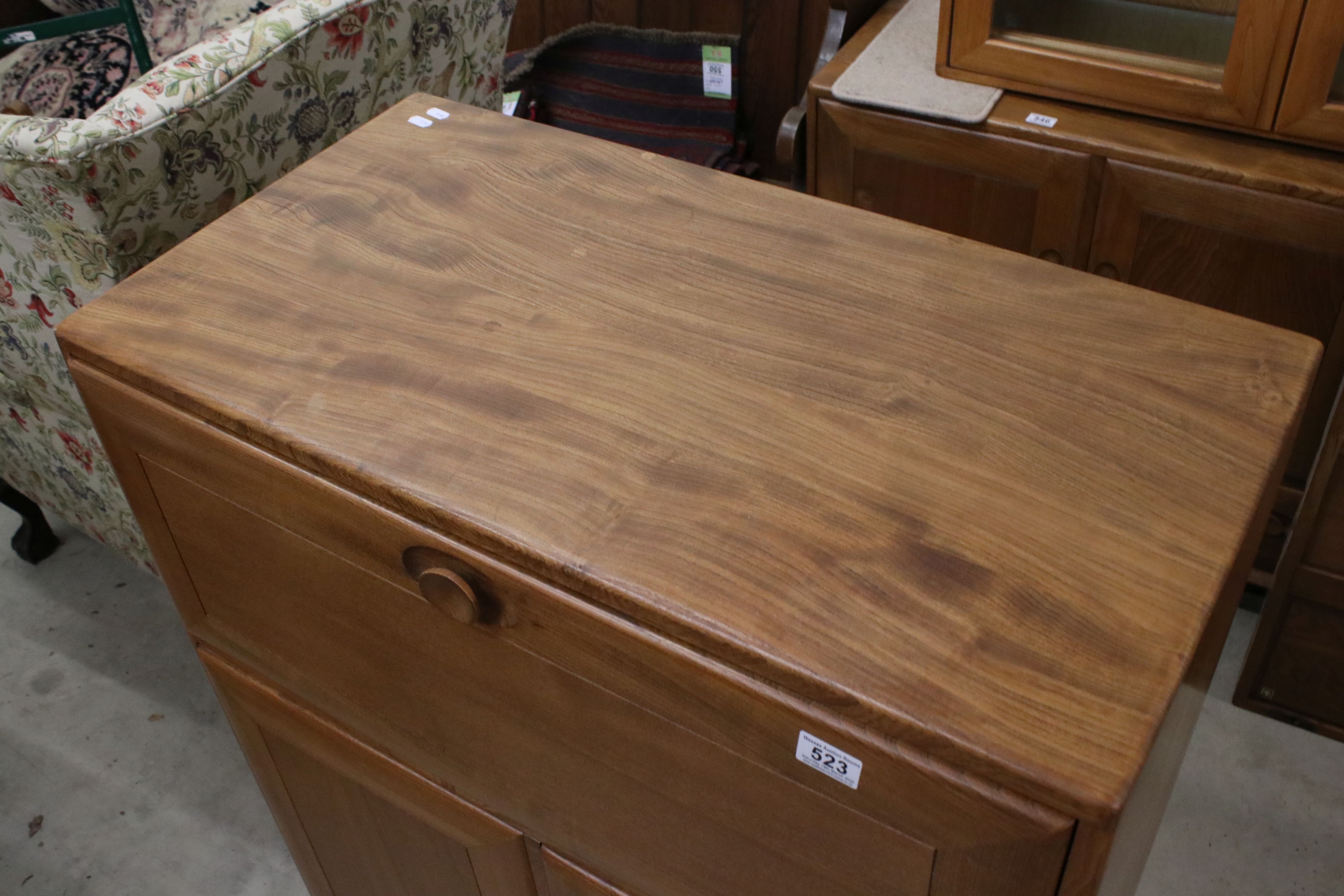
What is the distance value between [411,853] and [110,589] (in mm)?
1012

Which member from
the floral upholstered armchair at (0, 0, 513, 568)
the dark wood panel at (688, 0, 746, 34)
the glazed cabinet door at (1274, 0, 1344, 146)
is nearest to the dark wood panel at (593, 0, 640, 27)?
the dark wood panel at (688, 0, 746, 34)

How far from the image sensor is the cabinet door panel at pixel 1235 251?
1.20m

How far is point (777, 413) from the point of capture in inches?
27.5

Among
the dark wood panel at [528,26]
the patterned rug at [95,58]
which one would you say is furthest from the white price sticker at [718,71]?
the patterned rug at [95,58]

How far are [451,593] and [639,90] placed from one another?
71.8 inches

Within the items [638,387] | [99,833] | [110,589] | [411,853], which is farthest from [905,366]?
[110,589]

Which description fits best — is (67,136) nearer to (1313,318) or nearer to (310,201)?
(310,201)

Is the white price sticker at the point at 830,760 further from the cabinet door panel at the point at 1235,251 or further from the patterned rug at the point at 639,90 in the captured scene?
the patterned rug at the point at 639,90

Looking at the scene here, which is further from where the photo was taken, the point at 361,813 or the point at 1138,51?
the point at 1138,51

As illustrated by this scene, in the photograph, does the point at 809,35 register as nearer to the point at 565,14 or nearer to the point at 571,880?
the point at 565,14

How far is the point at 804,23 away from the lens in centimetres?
217

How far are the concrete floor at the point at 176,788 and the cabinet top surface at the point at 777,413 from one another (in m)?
0.89

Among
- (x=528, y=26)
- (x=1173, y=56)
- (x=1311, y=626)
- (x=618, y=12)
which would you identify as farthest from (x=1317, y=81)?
Answer: (x=528, y=26)

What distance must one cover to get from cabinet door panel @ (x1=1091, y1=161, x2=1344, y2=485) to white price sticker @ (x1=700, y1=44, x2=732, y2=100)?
110 centimetres
